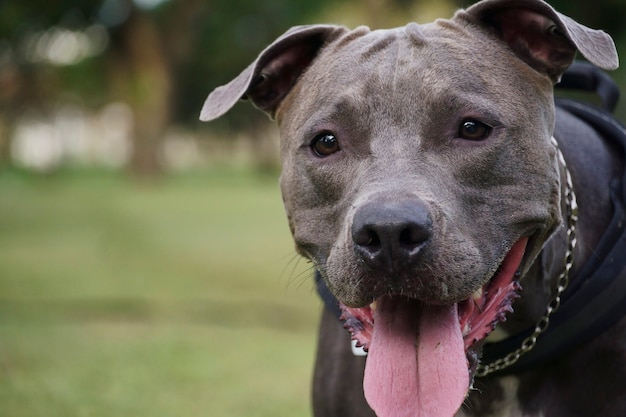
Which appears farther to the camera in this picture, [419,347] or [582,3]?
[582,3]

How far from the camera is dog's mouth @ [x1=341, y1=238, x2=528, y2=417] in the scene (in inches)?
115

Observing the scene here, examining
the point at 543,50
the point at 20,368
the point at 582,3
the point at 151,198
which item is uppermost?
the point at 543,50

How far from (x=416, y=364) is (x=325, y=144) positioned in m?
0.89

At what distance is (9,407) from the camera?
529cm

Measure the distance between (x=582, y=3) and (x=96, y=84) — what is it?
6.42 meters

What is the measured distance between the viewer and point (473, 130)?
315cm

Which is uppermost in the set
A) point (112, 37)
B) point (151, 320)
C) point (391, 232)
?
point (391, 232)

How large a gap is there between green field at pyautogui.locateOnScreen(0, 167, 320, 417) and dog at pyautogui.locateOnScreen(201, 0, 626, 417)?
0.54 m

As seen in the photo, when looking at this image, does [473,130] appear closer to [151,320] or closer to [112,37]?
[151,320]

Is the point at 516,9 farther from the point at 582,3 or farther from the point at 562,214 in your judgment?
the point at 582,3

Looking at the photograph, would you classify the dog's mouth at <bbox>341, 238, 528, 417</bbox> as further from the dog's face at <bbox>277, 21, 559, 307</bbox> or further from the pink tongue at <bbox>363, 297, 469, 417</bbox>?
the dog's face at <bbox>277, 21, 559, 307</bbox>

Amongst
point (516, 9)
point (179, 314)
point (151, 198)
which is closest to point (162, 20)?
point (151, 198)

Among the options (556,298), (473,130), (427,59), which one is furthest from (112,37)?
(556,298)

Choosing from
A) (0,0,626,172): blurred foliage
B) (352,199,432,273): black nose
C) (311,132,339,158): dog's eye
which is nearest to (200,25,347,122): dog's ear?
(311,132,339,158): dog's eye
